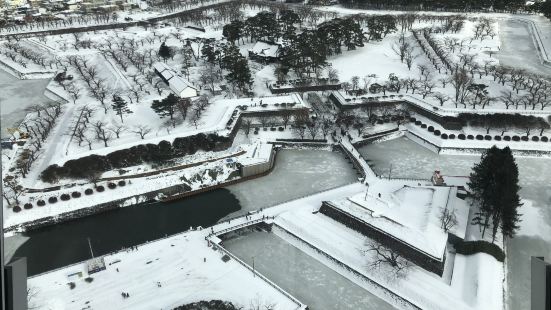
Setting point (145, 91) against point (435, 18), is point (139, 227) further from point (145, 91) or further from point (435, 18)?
point (435, 18)

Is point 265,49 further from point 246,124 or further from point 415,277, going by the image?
point 415,277

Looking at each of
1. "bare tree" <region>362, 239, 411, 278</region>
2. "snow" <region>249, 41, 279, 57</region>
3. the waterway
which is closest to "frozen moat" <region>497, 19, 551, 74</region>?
"snow" <region>249, 41, 279, 57</region>

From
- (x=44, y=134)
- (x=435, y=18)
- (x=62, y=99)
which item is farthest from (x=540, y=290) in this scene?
(x=435, y=18)

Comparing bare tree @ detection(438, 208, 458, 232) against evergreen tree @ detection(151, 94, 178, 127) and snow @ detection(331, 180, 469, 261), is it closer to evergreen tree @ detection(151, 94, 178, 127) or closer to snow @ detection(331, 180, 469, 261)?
snow @ detection(331, 180, 469, 261)

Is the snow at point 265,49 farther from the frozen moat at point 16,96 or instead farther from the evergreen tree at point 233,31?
the frozen moat at point 16,96

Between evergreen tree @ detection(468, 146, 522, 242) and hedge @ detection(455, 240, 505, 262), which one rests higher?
evergreen tree @ detection(468, 146, 522, 242)
